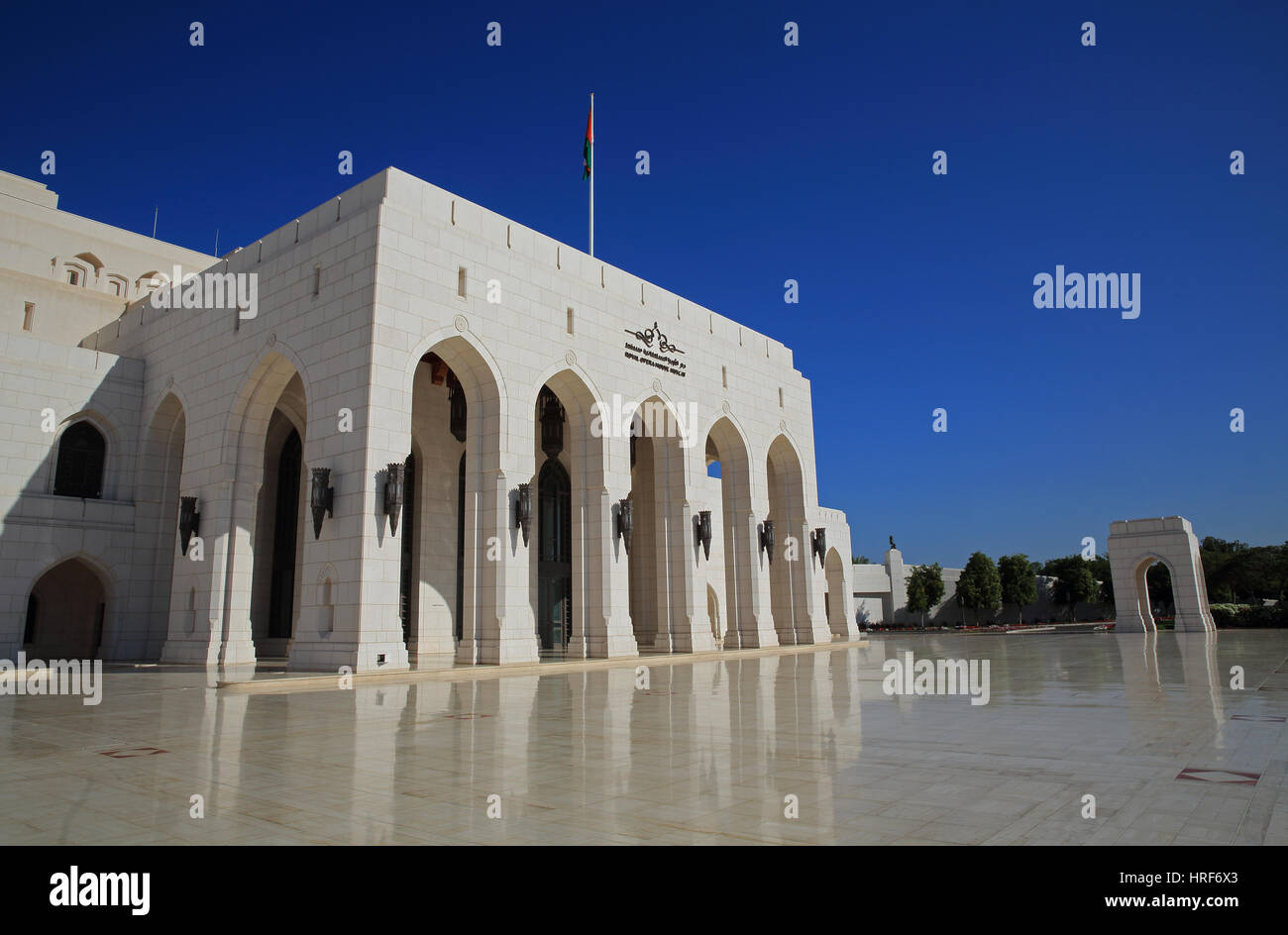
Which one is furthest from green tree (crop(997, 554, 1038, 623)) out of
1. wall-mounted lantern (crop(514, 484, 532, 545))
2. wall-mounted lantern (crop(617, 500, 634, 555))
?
wall-mounted lantern (crop(514, 484, 532, 545))

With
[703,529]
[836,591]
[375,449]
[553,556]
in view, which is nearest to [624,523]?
[703,529]

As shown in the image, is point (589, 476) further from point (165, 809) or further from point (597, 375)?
point (165, 809)

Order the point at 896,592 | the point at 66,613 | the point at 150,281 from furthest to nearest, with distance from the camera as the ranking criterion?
1. the point at 896,592
2. the point at 150,281
3. the point at 66,613

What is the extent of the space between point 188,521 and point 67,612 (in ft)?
28.8

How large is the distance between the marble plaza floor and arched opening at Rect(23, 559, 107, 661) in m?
16.7

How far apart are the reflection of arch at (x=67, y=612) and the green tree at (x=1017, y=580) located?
69.3 m

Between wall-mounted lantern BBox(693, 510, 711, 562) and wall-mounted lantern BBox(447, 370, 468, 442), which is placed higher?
wall-mounted lantern BBox(447, 370, 468, 442)

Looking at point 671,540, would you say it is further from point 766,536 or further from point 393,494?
point 393,494

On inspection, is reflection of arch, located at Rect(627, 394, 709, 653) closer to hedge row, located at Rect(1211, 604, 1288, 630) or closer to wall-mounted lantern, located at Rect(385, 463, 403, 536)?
wall-mounted lantern, located at Rect(385, 463, 403, 536)

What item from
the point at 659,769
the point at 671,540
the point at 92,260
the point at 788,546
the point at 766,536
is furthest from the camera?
the point at 92,260

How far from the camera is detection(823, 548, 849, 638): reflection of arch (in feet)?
121

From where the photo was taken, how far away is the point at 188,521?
22.0m

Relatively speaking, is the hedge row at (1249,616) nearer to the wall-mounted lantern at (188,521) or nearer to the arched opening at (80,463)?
the wall-mounted lantern at (188,521)

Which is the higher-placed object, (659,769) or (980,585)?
(980,585)
